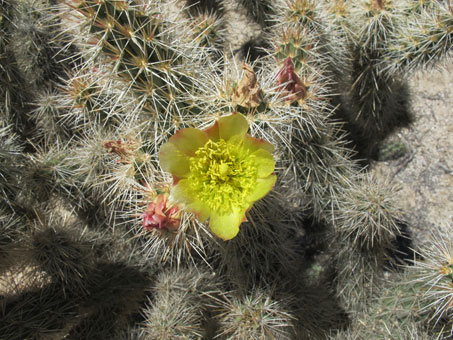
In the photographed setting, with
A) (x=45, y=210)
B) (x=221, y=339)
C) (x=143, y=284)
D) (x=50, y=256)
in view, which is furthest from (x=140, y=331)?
(x=45, y=210)

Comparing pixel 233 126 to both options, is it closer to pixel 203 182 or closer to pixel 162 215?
pixel 203 182

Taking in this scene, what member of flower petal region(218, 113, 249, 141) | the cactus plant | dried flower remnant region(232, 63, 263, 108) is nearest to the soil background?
the cactus plant

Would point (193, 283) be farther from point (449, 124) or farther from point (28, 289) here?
point (449, 124)

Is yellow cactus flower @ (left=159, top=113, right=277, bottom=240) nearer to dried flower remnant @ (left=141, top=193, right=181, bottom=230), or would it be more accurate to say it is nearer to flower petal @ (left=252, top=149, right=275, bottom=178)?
flower petal @ (left=252, top=149, right=275, bottom=178)

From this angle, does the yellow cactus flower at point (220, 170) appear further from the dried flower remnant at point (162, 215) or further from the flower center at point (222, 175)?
the dried flower remnant at point (162, 215)

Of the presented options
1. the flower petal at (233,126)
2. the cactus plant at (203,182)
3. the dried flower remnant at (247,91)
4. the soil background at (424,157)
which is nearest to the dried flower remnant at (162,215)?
the cactus plant at (203,182)
